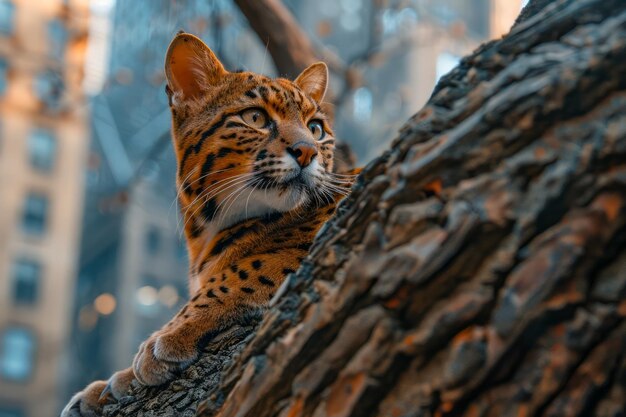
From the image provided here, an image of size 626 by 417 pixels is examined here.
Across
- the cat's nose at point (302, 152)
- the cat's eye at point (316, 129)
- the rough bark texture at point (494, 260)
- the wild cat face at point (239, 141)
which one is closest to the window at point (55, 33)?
the wild cat face at point (239, 141)

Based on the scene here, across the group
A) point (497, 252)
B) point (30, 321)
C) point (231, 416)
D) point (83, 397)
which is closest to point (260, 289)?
point (83, 397)

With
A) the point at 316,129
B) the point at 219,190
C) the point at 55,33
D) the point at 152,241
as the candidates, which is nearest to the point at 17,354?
the point at 152,241

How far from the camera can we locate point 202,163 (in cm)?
424

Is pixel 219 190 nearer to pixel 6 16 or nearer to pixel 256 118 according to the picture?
pixel 256 118

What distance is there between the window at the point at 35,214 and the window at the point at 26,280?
1.44 metres

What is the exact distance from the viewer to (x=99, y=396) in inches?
A: 143

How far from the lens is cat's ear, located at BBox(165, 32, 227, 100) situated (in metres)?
4.46

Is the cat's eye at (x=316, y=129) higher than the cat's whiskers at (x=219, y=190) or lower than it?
higher

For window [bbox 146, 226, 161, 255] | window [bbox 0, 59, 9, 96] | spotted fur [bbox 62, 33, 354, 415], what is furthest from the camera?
window [bbox 0, 59, 9, 96]

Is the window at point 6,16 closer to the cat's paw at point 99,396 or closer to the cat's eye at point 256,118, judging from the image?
the cat's eye at point 256,118

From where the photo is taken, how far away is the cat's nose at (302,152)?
158 inches

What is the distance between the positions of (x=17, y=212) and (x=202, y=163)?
33550 millimetres

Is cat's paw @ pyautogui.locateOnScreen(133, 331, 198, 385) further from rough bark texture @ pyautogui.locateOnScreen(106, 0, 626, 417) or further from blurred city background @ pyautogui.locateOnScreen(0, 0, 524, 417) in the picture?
blurred city background @ pyautogui.locateOnScreen(0, 0, 524, 417)

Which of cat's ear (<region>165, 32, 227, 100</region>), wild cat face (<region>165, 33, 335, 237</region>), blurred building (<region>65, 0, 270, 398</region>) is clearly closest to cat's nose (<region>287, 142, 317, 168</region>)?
wild cat face (<region>165, 33, 335, 237</region>)
